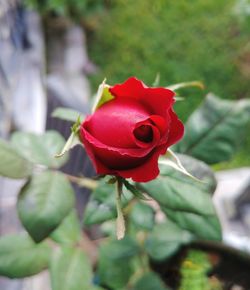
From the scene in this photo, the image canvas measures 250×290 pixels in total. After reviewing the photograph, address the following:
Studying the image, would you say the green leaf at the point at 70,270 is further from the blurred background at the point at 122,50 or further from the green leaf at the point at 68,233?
the blurred background at the point at 122,50

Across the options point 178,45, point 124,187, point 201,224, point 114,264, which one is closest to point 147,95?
point 124,187

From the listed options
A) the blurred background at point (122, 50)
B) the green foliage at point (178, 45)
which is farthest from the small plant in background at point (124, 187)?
the green foliage at point (178, 45)

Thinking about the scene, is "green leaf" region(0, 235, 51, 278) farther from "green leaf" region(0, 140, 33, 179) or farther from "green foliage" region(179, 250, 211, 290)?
"green foliage" region(179, 250, 211, 290)

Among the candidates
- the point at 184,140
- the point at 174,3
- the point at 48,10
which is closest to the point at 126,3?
the point at 174,3

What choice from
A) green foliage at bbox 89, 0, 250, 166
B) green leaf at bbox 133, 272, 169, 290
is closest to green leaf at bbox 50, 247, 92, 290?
green leaf at bbox 133, 272, 169, 290

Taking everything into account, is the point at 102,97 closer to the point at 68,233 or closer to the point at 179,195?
the point at 179,195

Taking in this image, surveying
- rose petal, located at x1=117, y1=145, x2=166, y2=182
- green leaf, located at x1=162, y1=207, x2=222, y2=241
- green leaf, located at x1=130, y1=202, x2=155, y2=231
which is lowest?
green leaf, located at x1=130, y1=202, x2=155, y2=231
